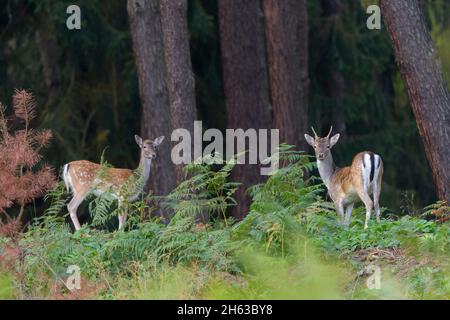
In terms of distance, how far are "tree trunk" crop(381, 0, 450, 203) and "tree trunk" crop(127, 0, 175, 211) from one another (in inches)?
171

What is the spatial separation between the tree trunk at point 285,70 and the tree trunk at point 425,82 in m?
5.70

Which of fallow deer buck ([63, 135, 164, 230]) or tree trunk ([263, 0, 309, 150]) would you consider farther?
tree trunk ([263, 0, 309, 150])

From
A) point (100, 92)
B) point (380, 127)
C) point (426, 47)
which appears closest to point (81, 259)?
point (426, 47)

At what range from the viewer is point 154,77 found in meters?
16.2

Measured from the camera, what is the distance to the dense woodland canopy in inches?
723

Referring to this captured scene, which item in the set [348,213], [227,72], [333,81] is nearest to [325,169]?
[348,213]

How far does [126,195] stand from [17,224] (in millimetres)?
2743

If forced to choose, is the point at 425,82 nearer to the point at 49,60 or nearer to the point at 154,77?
the point at 154,77

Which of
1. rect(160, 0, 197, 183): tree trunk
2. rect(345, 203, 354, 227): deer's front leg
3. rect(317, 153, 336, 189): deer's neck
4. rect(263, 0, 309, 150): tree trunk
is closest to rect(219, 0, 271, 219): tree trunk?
rect(263, 0, 309, 150): tree trunk

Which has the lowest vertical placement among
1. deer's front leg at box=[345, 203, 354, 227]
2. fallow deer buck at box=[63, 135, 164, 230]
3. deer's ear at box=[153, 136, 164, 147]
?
deer's front leg at box=[345, 203, 354, 227]

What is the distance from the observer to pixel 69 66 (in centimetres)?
2109

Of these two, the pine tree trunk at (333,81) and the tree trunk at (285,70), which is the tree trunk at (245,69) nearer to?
the tree trunk at (285,70)

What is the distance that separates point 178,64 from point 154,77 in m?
1.12

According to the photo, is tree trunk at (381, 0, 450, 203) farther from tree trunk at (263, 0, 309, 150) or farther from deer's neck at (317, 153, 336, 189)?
tree trunk at (263, 0, 309, 150)
